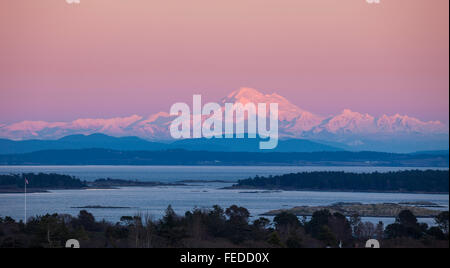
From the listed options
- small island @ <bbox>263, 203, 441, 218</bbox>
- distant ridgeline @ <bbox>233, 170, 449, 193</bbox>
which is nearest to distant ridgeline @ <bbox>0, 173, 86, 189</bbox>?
distant ridgeline @ <bbox>233, 170, 449, 193</bbox>

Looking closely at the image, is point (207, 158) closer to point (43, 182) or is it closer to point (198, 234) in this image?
point (43, 182)

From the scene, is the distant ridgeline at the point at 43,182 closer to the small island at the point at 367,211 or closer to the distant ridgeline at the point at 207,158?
the small island at the point at 367,211

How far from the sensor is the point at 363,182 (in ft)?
232

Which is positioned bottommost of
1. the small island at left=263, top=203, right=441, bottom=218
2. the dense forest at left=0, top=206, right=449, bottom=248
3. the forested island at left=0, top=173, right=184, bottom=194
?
the small island at left=263, top=203, right=441, bottom=218

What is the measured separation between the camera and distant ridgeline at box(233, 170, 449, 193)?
67.4 meters

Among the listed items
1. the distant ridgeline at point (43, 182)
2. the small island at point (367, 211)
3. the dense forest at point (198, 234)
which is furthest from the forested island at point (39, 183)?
the dense forest at point (198, 234)

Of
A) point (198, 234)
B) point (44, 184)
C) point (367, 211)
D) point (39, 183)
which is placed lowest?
point (367, 211)

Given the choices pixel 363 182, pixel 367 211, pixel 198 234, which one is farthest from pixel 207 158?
pixel 198 234

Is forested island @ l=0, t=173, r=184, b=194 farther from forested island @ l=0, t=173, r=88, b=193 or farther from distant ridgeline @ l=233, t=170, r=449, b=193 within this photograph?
distant ridgeline @ l=233, t=170, r=449, b=193

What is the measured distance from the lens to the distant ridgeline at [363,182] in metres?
67.4

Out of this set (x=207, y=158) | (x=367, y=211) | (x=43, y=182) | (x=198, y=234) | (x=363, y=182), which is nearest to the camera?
(x=198, y=234)
